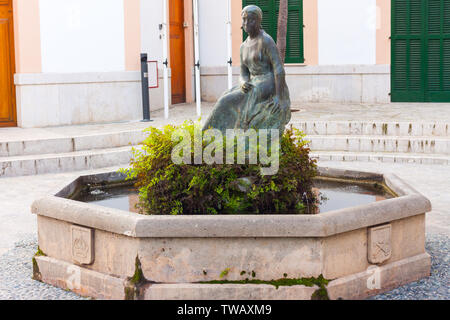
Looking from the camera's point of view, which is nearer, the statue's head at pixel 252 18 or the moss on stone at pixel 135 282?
the moss on stone at pixel 135 282

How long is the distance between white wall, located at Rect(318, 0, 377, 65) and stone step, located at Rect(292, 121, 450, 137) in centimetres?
351

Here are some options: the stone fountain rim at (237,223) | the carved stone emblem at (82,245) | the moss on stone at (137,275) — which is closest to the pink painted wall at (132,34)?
the carved stone emblem at (82,245)

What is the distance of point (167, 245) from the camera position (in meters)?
4.59

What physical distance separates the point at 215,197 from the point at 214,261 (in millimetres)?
614

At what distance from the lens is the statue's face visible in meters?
5.79

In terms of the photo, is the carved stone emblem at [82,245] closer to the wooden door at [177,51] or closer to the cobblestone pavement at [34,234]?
the cobblestone pavement at [34,234]

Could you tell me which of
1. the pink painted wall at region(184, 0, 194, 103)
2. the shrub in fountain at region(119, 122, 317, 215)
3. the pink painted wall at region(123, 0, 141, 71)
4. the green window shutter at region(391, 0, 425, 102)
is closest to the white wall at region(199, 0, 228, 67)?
the pink painted wall at region(184, 0, 194, 103)

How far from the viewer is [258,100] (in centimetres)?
592

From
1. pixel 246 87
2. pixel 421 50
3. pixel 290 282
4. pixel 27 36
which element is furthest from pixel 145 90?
pixel 290 282

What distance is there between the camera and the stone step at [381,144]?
10641 millimetres

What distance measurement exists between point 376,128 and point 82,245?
7.35 meters

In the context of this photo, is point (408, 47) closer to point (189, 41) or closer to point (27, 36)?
point (189, 41)

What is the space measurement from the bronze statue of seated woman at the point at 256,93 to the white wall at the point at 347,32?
8.96 m

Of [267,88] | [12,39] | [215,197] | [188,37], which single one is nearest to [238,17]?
[188,37]
